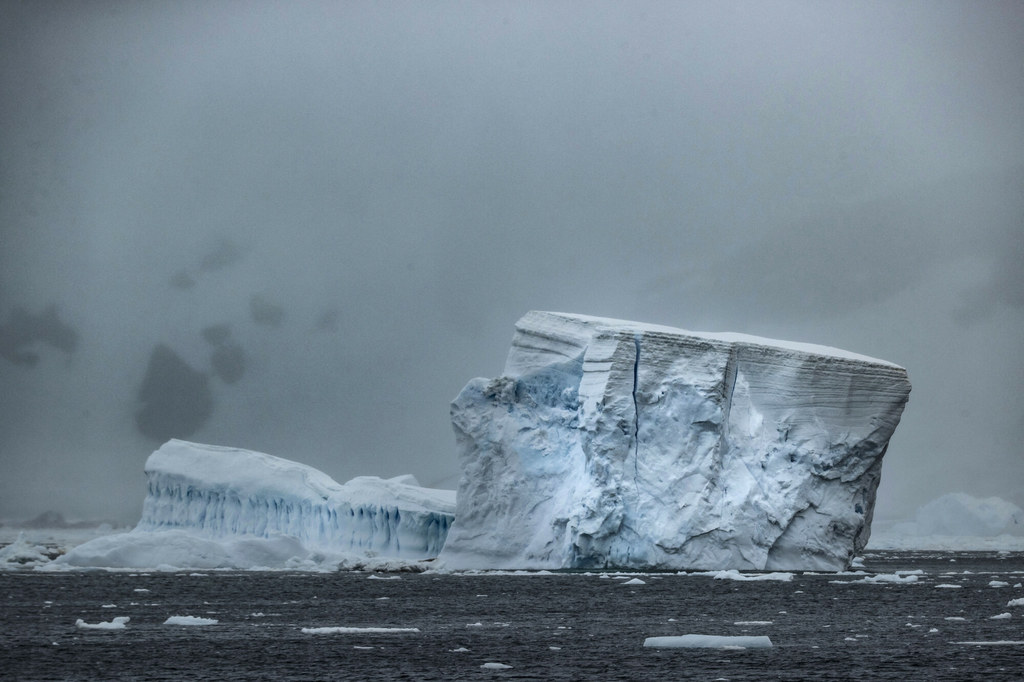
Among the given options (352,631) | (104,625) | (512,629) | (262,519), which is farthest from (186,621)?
(262,519)

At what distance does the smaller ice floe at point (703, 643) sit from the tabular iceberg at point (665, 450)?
938 cm

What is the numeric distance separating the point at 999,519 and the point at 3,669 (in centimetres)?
4055

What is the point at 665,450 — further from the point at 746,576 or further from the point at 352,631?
the point at 352,631

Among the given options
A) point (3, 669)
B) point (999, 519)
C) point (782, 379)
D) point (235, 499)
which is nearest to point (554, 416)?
point (782, 379)

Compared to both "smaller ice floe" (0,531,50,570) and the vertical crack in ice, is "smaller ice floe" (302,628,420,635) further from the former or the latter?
"smaller ice floe" (0,531,50,570)

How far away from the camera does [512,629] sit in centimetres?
1036

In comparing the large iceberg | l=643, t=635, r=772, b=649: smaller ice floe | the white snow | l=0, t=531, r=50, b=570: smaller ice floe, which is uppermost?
l=643, t=635, r=772, b=649: smaller ice floe

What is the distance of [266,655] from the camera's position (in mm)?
8266

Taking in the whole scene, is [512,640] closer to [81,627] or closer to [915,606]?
[81,627]

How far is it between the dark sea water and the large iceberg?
350cm

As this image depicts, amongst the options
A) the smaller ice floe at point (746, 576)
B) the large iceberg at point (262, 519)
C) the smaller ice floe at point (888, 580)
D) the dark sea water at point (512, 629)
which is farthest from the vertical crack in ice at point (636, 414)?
the large iceberg at point (262, 519)

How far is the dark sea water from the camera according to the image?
732 cm

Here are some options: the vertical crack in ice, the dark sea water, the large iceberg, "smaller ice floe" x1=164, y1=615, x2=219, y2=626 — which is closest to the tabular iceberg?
the vertical crack in ice

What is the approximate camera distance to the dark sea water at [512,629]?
732cm
